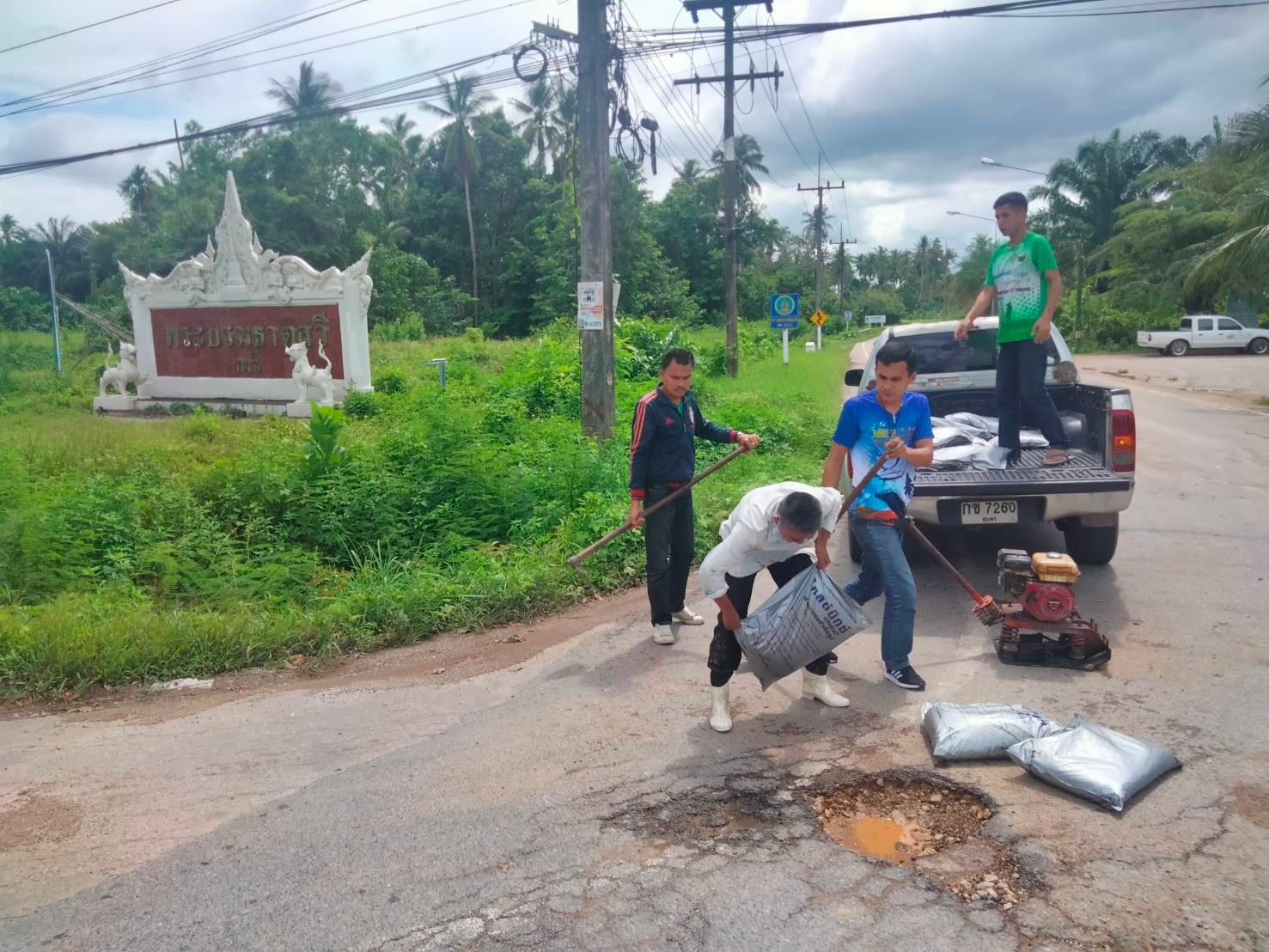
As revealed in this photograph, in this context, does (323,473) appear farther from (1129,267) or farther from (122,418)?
(1129,267)

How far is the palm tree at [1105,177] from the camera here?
47312 millimetres

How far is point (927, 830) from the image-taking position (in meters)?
3.27

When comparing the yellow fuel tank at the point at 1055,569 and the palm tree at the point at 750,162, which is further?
the palm tree at the point at 750,162

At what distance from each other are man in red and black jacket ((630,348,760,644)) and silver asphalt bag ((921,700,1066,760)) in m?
1.90

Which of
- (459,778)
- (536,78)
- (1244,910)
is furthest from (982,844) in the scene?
(536,78)

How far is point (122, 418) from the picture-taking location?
1952 centimetres

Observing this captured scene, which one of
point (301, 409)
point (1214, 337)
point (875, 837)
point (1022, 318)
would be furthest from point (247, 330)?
point (1214, 337)

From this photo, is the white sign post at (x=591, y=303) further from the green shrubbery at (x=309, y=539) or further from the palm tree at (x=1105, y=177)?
the palm tree at (x=1105, y=177)

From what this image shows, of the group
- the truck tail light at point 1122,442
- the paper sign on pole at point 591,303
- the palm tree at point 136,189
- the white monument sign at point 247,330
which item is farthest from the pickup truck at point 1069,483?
the palm tree at point 136,189

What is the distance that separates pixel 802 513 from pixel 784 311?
1988cm

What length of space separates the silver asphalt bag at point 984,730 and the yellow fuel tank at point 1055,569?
1.03 metres

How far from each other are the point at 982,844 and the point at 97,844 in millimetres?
3224

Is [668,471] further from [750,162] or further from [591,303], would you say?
[750,162]

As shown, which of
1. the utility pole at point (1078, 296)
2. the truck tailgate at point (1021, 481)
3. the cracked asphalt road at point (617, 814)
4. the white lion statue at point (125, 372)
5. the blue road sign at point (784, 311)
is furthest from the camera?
the utility pole at point (1078, 296)
